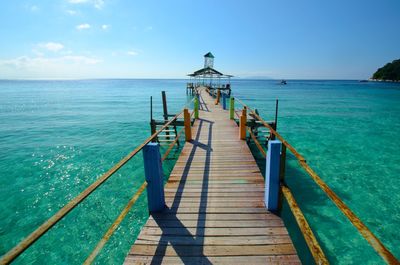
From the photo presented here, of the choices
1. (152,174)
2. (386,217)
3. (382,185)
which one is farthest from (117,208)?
(382,185)

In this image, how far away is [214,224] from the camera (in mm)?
3586

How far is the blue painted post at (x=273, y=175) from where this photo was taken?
11.9ft

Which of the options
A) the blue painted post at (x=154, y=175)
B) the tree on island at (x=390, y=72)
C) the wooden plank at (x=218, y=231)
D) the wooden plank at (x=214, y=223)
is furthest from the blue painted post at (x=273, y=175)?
the tree on island at (x=390, y=72)

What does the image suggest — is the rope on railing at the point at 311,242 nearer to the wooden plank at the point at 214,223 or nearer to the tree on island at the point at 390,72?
the wooden plank at the point at 214,223

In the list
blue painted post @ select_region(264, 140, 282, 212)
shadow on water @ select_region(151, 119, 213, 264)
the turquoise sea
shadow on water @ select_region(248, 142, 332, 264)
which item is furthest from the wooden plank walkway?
the turquoise sea

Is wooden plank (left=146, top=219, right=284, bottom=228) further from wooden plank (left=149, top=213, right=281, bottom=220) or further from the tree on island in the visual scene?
the tree on island

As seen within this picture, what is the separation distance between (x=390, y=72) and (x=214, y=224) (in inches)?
6886

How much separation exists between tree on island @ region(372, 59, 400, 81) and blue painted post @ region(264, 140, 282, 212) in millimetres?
164356

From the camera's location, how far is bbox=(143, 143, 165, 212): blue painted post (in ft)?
11.8

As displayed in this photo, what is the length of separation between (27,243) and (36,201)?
8264 mm

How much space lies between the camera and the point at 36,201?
7750 millimetres

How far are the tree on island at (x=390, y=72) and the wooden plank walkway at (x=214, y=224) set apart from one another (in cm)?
16415

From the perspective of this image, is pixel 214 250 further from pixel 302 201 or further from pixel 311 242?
Answer: pixel 302 201

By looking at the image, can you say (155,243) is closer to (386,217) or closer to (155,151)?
(155,151)
